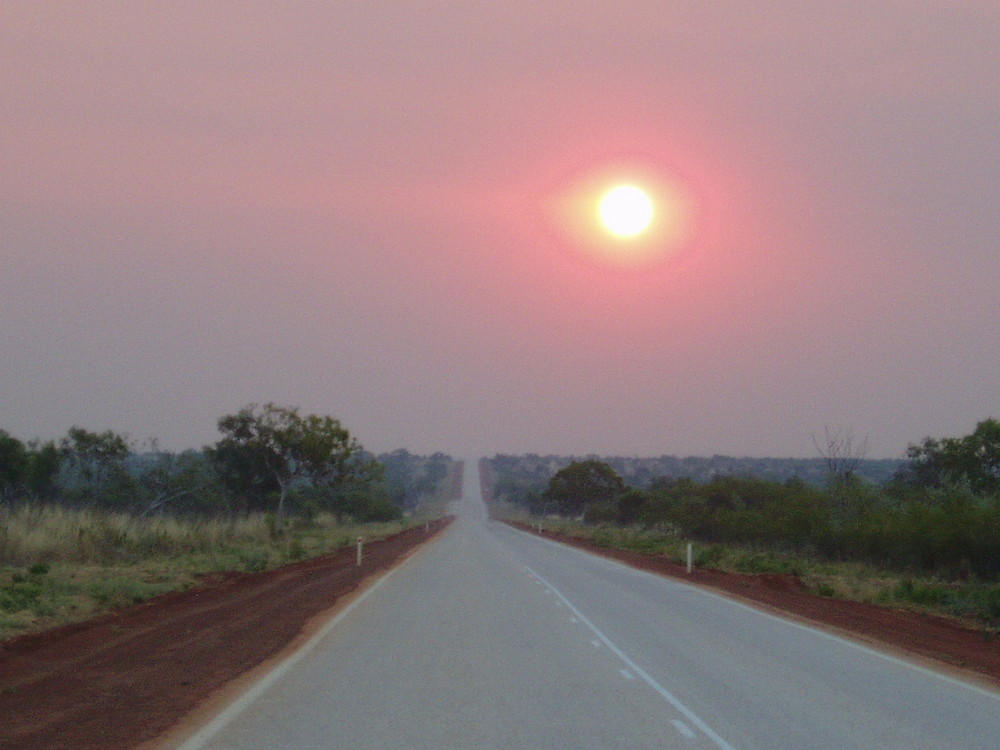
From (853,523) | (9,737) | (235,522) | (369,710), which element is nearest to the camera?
(9,737)

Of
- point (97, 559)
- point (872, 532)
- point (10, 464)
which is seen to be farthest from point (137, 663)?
point (10, 464)

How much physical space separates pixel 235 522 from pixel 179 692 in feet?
118

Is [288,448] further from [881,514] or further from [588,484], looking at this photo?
[588,484]

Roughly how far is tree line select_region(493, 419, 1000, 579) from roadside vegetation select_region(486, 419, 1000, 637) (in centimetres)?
5

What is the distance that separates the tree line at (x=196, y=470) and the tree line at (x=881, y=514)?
70.6 ft

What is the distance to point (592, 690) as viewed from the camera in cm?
1101

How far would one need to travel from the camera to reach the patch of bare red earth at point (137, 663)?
30.3 ft

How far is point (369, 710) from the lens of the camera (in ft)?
32.0

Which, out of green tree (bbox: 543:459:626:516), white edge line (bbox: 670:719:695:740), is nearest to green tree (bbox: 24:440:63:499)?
white edge line (bbox: 670:719:695:740)

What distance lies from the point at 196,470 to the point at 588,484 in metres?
66.5

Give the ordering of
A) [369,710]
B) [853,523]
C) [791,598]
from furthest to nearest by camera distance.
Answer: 1. [853,523]
2. [791,598]
3. [369,710]

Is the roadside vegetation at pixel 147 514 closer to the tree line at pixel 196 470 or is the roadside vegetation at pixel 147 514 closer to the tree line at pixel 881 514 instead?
the tree line at pixel 196 470

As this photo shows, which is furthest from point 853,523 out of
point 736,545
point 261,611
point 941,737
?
point 941,737

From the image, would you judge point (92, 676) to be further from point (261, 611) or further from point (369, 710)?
point (261, 611)
